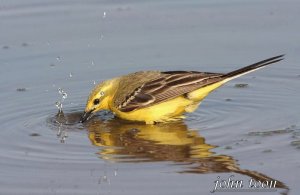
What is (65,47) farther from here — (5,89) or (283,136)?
(283,136)

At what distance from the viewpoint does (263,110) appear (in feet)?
41.7

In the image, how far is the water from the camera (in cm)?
1027

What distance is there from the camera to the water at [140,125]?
33.7 ft

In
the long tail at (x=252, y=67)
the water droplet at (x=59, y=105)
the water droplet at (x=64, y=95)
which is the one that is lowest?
the water droplet at (x=59, y=105)

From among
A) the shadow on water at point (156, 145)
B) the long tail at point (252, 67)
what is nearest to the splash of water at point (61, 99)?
the shadow on water at point (156, 145)

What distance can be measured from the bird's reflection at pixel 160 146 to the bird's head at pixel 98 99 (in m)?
0.15

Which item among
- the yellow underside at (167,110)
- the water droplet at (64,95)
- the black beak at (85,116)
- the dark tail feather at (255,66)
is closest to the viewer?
the dark tail feather at (255,66)

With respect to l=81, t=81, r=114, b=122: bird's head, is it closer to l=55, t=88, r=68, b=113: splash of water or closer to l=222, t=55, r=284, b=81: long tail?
→ l=55, t=88, r=68, b=113: splash of water

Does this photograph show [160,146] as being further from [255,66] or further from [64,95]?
[64,95]

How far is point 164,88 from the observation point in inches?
502

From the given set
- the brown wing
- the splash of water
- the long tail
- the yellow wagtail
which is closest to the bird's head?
the yellow wagtail

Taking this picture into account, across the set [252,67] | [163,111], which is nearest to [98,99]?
[163,111]

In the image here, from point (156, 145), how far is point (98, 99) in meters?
1.78

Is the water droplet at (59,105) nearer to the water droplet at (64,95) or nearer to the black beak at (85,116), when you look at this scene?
the water droplet at (64,95)
